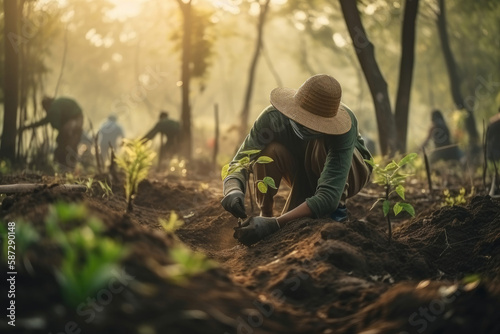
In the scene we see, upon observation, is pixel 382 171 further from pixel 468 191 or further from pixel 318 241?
pixel 468 191

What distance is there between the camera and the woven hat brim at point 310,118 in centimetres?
419

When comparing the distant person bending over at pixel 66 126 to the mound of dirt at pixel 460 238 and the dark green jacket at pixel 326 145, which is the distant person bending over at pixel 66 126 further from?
the mound of dirt at pixel 460 238

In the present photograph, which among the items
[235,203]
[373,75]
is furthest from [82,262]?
[373,75]

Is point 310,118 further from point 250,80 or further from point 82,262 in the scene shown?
point 250,80

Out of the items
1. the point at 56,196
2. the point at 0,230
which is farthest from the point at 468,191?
the point at 0,230

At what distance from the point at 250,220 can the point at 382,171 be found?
3.01 feet

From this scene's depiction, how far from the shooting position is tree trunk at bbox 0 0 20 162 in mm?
8375

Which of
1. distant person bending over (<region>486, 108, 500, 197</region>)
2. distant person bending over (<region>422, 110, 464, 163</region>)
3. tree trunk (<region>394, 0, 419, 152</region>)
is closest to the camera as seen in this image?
tree trunk (<region>394, 0, 419, 152</region>)

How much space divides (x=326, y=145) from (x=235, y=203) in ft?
2.70

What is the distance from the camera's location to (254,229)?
13.4ft

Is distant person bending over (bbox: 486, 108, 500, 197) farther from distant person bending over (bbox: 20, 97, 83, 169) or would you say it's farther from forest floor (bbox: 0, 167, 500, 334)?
distant person bending over (bbox: 20, 97, 83, 169)

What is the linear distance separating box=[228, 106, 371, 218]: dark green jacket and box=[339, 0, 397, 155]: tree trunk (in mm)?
4003

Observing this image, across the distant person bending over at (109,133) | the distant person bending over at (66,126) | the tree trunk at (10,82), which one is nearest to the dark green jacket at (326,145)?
the tree trunk at (10,82)

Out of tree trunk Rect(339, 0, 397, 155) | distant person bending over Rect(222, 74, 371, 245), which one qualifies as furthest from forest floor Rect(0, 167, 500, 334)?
tree trunk Rect(339, 0, 397, 155)
